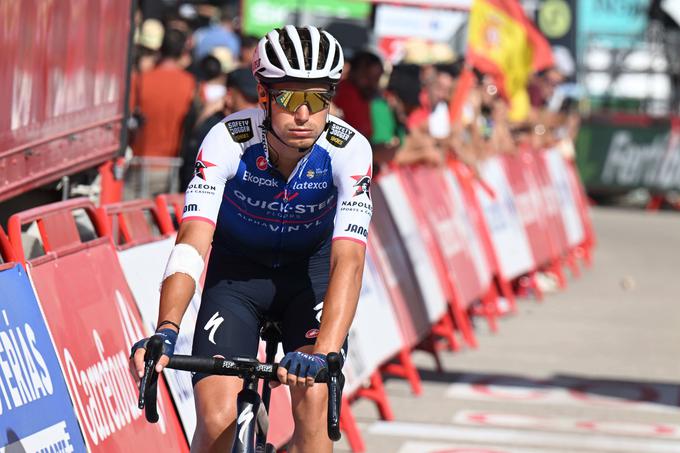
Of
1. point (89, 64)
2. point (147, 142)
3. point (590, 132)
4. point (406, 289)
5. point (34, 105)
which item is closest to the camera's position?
point (34, 105)

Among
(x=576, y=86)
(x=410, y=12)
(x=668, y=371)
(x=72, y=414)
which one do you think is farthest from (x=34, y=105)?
(x=576, y=86)

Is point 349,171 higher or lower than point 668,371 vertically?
higher

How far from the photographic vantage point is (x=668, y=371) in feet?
37.4

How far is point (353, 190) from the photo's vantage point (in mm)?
5250

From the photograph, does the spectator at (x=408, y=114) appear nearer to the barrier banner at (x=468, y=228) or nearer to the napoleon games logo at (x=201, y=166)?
the barrier banner at (x=468, y=228)

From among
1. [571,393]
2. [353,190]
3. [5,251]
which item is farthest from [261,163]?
[571,393]

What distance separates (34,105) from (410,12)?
915cm

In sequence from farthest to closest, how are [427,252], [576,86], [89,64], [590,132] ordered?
[576,86] < [590,132] < [427,252] < [89,64]

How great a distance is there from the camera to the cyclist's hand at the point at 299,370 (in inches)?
172

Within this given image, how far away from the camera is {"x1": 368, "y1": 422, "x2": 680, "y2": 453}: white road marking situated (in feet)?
28.2

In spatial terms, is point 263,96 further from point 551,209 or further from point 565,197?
point 565,197

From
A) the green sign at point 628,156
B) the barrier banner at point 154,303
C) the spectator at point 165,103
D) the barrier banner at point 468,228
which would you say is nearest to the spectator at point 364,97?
the barrier banner at point 468,228

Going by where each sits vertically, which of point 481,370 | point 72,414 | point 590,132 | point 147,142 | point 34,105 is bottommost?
point 590,132

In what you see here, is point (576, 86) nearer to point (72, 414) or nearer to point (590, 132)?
point (590, 132)
